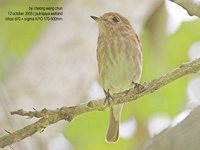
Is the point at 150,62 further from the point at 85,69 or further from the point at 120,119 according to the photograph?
the point at 85,69

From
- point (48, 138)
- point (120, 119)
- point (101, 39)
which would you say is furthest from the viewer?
point (120, 119)

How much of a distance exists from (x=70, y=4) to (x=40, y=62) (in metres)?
0.32

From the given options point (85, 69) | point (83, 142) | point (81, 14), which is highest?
point (81, 14)

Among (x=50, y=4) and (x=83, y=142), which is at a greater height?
(x=50, y=4)

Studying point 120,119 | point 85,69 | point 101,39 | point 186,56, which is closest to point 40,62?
point 85,69

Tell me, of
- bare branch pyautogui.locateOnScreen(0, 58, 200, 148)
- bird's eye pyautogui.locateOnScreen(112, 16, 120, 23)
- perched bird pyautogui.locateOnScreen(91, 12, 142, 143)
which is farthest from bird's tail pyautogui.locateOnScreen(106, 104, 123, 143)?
bare branch pyautogui.locateOnScreen(0, 58, 200, 148)

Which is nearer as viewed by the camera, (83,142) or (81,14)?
(81,14)

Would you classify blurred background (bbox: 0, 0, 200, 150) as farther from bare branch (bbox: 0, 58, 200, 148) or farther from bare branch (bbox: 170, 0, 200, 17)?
bare branch (bbox: 170, 0, 200, 17)

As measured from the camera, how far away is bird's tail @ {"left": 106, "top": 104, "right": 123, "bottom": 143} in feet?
6.48

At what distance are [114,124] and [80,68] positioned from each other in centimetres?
42

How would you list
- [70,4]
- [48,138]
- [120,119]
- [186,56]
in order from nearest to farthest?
1. [48,138]
2. [70,4]
3. [120,119]
4. [186,56]

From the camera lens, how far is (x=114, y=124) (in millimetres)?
2072

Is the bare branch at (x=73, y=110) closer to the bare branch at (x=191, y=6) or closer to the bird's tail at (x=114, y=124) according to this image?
the bare branch at (x=191, y=6)

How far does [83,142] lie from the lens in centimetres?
221
